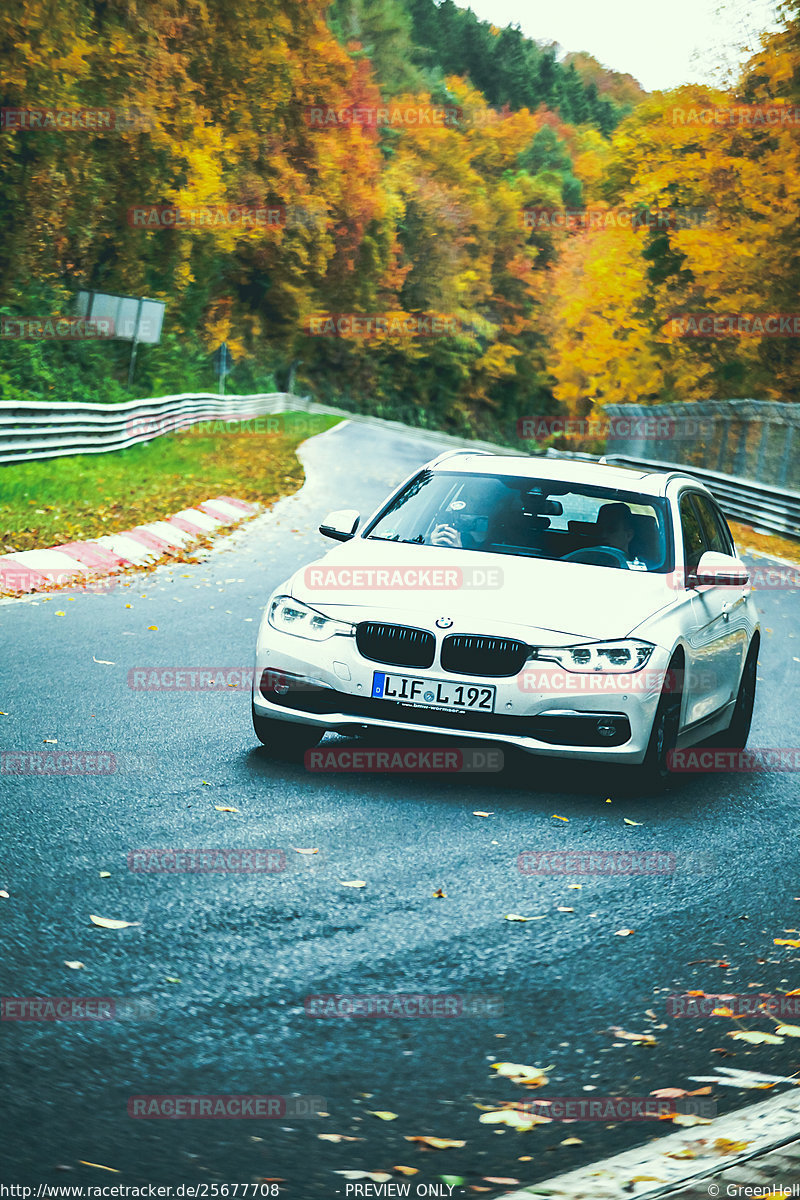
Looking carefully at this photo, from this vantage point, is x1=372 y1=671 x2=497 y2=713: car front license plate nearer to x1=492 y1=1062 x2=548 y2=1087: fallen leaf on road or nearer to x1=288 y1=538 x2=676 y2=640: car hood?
x1=288 y1=538 x2=676 y2=640: car hood

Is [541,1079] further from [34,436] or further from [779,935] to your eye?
[34,436]

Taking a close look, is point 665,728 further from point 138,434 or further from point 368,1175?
point 138,434

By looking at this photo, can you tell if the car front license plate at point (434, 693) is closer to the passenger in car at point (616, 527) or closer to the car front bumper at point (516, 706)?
the car front bumper at point (516, 706)

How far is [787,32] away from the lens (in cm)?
3934

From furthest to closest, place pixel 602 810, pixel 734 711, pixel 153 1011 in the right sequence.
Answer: pixel 734 711 < pixel 602 810 < pixel 153 1011

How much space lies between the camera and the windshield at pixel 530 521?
8.36 m

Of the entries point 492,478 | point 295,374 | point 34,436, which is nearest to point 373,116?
point 295,374

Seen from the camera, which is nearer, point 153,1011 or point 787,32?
point 153,1011

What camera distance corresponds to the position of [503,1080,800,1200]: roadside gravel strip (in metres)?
3.36

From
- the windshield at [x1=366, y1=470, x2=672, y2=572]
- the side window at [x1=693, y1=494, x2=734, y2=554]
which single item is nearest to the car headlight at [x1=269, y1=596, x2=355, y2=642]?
the windshield at [x1=366, y1=470, x2=672, y2=572]

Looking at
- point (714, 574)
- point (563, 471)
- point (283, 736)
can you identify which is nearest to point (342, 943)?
point (283, 736)

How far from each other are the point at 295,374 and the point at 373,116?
1380 cm

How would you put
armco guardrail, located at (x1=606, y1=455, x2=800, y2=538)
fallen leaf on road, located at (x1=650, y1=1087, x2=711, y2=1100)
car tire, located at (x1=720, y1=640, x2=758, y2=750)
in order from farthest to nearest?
armco guardrail, located at (x1=606, y1=455, x2=800, y2=538) < car tire, located at (x1=720, y1=640, x2=758, y2=750) < fallen leaf on road, located at (x1=650, y1=1087, x2=711, y2=1100)

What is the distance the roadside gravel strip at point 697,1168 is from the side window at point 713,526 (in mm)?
5907
